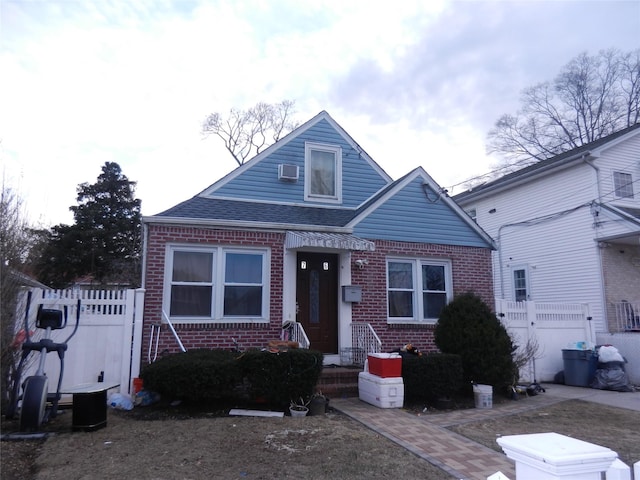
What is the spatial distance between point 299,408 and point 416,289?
490 cm

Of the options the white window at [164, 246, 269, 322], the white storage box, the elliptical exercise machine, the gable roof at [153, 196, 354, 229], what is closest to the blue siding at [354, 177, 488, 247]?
the gable roof at [153, 196, 354, 229]

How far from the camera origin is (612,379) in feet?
34.6

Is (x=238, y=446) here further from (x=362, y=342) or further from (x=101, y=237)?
(x=101, y=237)

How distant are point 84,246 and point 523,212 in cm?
2779

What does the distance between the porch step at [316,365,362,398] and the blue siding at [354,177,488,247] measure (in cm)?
320

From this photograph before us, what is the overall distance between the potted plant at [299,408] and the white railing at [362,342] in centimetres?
282

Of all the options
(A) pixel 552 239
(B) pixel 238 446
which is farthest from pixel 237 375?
(A) pixel 552 239

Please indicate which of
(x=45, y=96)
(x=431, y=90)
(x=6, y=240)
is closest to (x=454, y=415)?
(x=6, y=240)

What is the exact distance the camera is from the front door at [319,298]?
33.5 ft

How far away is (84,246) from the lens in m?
31.9

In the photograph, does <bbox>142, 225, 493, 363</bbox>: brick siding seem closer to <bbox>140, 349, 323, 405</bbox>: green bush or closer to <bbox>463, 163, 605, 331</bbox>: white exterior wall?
<bbox>140, 349, 323, 405</bbox>: green bush

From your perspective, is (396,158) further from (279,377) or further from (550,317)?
(279,377)

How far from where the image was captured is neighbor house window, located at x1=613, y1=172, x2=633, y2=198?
1560 cm

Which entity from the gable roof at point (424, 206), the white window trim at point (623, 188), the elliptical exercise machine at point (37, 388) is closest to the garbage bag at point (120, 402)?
the elliptical exercise machine at point (37, 388)
